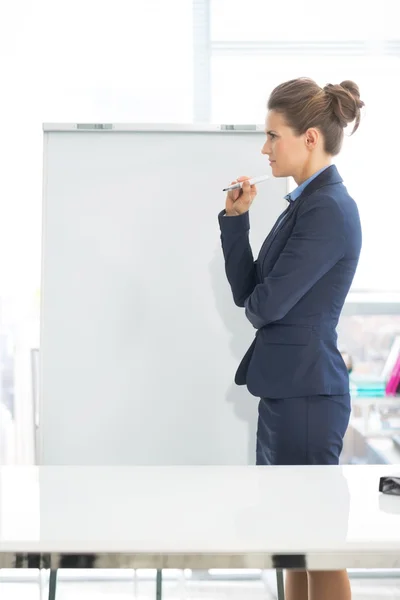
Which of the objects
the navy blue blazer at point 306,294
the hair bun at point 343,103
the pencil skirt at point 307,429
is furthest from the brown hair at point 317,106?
the pencil skirt at point 307,429

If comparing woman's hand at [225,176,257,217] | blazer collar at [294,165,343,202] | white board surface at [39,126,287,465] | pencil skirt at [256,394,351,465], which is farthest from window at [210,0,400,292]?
pencil skirt at [256,394,351,465]

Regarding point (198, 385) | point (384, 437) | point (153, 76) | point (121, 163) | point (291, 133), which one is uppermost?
point (153, 76)

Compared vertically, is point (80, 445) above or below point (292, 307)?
below

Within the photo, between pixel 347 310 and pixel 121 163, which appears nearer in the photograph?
pixel 121 163

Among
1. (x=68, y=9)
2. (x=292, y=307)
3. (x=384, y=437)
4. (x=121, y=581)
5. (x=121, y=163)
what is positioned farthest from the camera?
(x=384, y=437)

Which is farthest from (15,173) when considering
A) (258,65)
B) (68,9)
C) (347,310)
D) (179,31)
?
(347,310)

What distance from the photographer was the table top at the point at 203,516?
3.39 feet

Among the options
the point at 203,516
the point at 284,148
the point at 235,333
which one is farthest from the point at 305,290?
the point at 235,333

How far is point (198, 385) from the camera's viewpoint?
2.52 metres

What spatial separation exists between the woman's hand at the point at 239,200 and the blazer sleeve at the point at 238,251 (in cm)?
2

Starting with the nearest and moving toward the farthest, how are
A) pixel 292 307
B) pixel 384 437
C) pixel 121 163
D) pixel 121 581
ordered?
1. pixel 292 307
2. pixel 121 163
3. pixel 121 581
4. pixel 384 437

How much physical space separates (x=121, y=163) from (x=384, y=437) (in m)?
1.79

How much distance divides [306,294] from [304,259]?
0.36 feet

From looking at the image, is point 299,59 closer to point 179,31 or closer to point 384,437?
point 179,31
